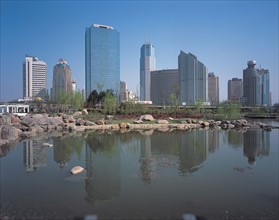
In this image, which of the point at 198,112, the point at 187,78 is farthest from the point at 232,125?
the point at 187,78

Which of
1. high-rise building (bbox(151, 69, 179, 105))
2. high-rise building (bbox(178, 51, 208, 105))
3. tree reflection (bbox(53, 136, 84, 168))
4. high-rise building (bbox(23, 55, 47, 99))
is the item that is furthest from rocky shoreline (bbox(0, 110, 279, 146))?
high-rise building (bbox(151, 69, 179, 105))

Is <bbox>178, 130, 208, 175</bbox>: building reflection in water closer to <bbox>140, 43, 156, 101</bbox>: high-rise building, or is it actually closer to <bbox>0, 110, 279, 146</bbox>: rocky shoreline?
<bbox>0, 110, 279, 146</bbox>: rocky shoreline

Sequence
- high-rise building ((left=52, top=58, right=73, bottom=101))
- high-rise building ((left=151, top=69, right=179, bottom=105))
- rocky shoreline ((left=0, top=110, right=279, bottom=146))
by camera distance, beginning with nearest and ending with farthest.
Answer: rocky shoreline ((left=0, top=110, right=279, bottom=146))
high-rise building ((left=52, top=58, right=73, bottom=101))
high-rise building ((left=151, top=69, right=179, bottom=105))

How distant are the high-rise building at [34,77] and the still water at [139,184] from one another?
83.1 m

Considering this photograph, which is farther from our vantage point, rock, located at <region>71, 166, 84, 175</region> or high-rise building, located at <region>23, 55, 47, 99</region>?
high-rise building, located at <region>23, 55, 47, 99</region>

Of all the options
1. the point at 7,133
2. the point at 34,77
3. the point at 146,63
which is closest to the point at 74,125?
the point at 7,133

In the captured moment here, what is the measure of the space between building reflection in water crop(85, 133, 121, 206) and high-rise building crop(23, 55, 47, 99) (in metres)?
81.6

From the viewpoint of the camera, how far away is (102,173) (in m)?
8.58

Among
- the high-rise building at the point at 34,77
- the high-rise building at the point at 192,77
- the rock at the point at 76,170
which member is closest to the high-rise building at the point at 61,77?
the high-rise building at the point at 34,77

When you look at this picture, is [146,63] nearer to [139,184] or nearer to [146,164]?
[146,164]

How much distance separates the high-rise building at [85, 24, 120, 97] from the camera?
8300cm

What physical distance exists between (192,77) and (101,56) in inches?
1215

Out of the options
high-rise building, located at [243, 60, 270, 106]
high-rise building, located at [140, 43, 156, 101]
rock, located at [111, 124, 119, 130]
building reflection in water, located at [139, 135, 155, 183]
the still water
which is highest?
high-rise building, located at [140, 43, 156, 101]

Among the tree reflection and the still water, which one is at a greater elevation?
the tree reflection
